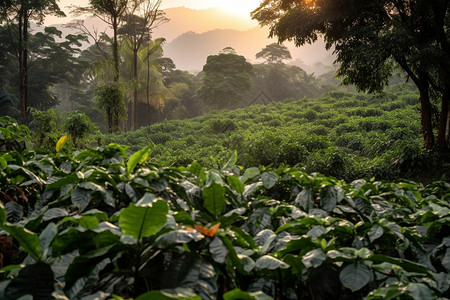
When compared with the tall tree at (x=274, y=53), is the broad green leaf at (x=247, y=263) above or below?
below

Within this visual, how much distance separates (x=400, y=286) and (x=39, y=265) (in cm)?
94

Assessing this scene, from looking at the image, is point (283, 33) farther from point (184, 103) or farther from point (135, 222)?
point (184, 103)

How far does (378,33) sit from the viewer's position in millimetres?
7844

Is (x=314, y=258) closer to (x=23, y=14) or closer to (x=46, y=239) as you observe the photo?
(x=46, y=239)

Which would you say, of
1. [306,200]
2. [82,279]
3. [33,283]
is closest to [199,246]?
[82,279]

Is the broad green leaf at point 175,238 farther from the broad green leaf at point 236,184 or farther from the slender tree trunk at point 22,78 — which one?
the slender tree trunk at point 22,78

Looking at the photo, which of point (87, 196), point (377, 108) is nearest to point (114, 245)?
point (87, 196)

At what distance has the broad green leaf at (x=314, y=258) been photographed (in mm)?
951

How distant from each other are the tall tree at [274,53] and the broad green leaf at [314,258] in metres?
43.4

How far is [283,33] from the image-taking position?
941cm

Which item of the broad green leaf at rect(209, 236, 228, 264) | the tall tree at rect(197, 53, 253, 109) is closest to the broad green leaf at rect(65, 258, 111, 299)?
the broad green leaf at rect(209, 236, 228, 264)

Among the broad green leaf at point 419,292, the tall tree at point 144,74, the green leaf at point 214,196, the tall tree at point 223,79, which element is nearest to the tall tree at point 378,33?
the green leaf at point 214,196

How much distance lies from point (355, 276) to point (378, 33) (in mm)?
8293

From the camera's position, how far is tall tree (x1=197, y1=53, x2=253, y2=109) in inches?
1188
